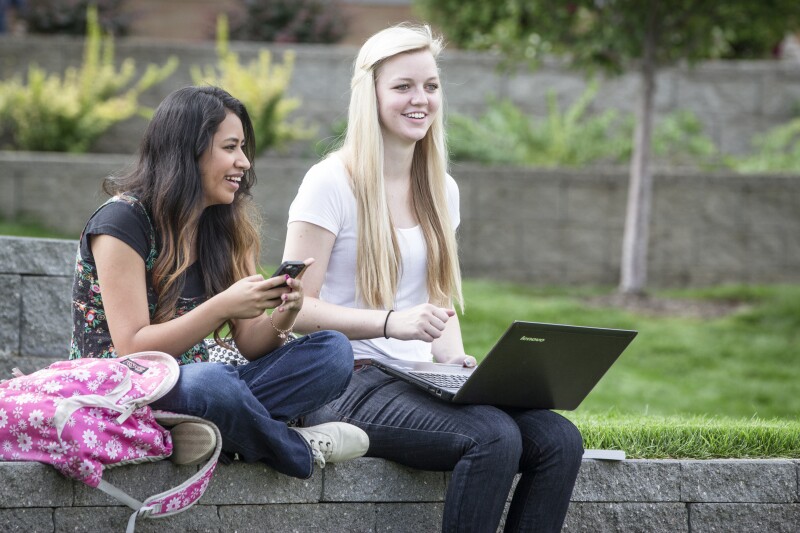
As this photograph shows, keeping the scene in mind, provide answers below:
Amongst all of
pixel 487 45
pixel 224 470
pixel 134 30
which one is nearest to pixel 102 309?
pixel 224 470

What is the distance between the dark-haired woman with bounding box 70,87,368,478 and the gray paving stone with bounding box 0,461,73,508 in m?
0.36

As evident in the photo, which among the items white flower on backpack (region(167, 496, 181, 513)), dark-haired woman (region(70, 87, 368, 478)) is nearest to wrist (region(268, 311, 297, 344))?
dark-haired woman (region(70, 87, 368, 478))

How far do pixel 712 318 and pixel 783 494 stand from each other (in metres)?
4.82

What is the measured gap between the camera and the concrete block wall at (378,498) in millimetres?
3422

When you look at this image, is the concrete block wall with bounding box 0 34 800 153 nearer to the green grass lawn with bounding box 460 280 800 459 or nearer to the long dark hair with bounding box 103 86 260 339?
the green grass lawn with bounding box 460 280 800 459

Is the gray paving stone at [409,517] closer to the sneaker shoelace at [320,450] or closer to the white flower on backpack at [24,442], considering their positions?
the sneaker shoelace at [320,450]

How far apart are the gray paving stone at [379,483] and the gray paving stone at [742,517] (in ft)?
3.22

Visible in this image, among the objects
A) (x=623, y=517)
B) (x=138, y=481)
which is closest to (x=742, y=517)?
(x=623, y=517)

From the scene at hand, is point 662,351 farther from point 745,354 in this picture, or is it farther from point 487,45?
point 487,45

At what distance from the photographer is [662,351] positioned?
319 inches

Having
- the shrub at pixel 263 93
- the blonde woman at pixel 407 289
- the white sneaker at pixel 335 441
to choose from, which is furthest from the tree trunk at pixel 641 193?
the white sneaker at pixel 335 441

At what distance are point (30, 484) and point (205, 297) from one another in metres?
0.77

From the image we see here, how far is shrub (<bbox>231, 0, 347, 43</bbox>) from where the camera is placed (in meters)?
12.9

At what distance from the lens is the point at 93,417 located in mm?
3162
